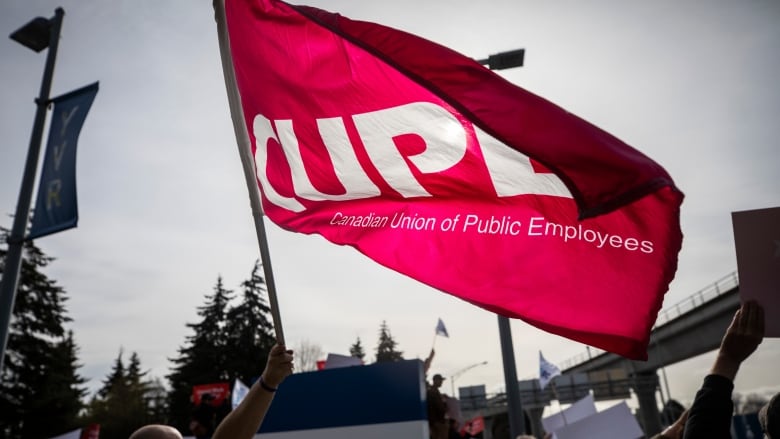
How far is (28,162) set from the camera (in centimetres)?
757

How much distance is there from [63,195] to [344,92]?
16.5ft

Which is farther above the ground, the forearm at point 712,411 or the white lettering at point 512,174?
the white lettering at point 512,174

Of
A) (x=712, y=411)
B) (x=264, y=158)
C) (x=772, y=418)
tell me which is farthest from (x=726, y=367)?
(x=264, y=158)

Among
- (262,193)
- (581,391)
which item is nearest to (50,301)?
(262,193)

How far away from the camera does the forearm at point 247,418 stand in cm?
265

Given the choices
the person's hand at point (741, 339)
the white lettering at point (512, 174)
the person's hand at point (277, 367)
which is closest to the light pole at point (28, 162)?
the person's hand at point (277, 367)

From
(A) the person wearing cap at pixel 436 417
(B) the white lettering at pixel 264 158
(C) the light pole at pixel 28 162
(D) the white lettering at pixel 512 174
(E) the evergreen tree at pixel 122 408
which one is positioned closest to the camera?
(D) the white lettering at pixel 512 174

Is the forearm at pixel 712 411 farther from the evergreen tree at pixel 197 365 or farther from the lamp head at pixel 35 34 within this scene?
the evergreen tree at pixel 197 365

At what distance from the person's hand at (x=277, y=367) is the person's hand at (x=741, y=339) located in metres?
1.89

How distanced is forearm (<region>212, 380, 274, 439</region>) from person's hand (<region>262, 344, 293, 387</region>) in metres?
0.06

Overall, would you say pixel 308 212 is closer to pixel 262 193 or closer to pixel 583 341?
pixel 262 193

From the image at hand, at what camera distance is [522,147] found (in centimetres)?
277

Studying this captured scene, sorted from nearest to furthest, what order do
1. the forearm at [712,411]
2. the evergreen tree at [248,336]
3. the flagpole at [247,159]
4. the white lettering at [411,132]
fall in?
the forearm at [712,411]
the flagpole at [247,159]
the white lettering at [411,132]
the evergreen tree at [248,336]

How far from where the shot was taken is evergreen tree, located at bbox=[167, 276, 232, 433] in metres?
47.7
